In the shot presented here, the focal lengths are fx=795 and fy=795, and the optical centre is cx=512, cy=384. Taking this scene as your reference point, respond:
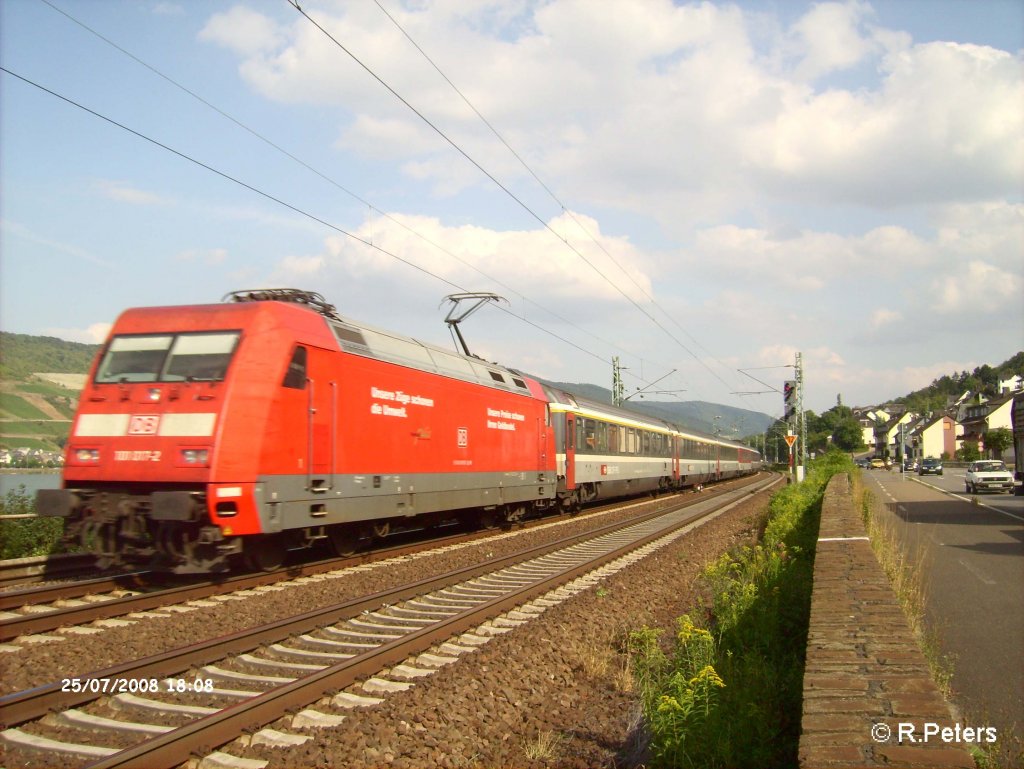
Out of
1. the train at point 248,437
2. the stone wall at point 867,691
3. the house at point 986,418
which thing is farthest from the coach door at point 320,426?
the house at point 986,418

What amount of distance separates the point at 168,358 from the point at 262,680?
16.3ft

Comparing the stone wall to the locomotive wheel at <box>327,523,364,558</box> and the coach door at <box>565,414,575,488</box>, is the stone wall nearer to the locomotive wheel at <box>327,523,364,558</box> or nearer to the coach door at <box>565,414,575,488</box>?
the locomotive wheel at <box>327,523,364,558</box>

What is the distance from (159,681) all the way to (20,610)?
10.9 feet

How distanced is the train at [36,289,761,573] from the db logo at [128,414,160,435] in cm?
2

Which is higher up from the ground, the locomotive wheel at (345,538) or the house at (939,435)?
the house at (939,435)

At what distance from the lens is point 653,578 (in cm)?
1143

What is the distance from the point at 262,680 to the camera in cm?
582

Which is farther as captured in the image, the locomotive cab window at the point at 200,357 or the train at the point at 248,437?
the locomotive cab window at the point at 200,357

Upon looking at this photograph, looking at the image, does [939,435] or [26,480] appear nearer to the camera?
[26,480]

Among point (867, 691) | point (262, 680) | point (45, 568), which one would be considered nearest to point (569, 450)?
point (45, 568)

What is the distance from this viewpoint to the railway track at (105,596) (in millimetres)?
7344

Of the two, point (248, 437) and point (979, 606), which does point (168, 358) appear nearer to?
point (248, 437)

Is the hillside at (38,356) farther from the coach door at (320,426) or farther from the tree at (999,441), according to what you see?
the tree at (999,441)

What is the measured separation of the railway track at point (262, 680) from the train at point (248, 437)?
6.12 ft
